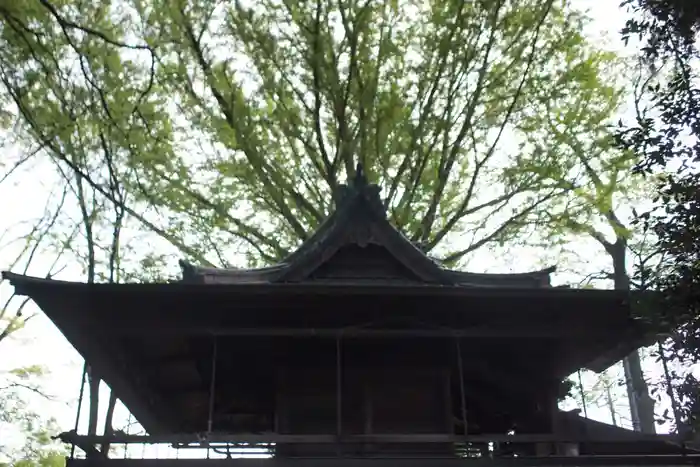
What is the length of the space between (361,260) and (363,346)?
0.97m

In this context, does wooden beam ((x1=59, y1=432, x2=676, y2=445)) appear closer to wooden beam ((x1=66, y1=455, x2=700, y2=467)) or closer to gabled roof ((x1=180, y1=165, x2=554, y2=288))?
wooden beam ((x1=66, y1=455, x2=700, y2=467))

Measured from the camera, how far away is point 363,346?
7.02 m

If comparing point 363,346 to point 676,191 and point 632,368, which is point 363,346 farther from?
point 632,368

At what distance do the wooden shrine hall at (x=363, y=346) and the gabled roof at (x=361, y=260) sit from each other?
0.06 feet

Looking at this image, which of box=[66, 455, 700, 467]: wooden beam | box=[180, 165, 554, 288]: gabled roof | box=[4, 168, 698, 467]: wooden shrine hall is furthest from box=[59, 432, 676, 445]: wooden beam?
box=[180, 165, 554, 288]: gabled roof

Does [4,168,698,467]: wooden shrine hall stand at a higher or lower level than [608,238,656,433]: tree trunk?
lower

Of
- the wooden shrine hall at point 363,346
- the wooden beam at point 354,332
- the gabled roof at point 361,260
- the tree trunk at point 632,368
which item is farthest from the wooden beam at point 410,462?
the tree trunk at point 632,368

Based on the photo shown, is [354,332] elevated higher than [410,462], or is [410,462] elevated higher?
[354,332]

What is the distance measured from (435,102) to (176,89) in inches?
179

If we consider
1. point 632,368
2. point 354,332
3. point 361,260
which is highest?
point 632,368

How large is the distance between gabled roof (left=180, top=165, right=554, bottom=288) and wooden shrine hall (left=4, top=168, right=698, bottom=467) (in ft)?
0.06

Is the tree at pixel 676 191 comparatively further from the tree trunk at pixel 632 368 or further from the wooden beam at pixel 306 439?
the tree trunk at pixel 632 368

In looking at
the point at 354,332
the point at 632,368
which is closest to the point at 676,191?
the point at 354,332

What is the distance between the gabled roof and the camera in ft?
22.8
